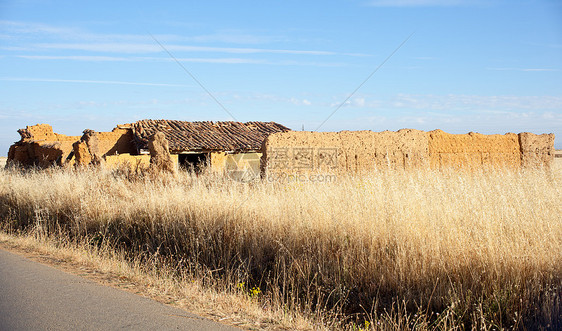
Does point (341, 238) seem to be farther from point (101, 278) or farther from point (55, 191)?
point (55, 191)

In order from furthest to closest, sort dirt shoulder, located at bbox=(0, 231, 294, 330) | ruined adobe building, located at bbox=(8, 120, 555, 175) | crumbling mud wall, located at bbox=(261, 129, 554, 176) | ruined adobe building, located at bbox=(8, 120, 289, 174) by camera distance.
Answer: ruined adobe building, located at bbox=(8, 120, 289, 174) < ruined adobe building, located at bbox=(8, 120, 555, 175) < crumbling mud wall, located at bbox=(261, 129, 554, 176) < dirt shoulder, located at bbox=(0, 231, 294, 330)

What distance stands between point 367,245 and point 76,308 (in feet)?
11.0

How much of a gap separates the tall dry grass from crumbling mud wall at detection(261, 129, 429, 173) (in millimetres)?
1486

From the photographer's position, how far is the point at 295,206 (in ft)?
21.5

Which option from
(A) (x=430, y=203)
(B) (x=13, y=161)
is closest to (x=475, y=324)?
(A) (x=430, y=203)

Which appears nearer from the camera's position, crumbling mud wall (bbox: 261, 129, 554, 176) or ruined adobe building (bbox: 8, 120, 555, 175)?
crumbling mud wall (bbox: 261, 129, 554, 176)

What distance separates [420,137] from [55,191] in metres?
9.27

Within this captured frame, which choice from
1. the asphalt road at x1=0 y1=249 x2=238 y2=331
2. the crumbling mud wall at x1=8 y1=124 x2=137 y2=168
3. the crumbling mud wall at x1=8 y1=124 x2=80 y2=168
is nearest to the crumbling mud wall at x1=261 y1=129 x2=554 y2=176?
the asphalt road at x1=0 y1=249 x2=238 y2=331

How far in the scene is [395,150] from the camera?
11.1 metres

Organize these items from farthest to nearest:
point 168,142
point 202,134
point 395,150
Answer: point 202,134 → point 168,142 → point 395,150

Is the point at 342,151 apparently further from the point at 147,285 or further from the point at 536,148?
the point at 536,148

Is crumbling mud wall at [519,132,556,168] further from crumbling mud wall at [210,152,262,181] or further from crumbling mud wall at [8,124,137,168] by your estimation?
crumbling mud wall at [8,124,137,168]

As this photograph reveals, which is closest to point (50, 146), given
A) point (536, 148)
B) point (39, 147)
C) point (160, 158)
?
point (39, 147)

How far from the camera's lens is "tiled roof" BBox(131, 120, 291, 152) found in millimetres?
21125
